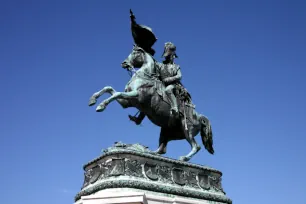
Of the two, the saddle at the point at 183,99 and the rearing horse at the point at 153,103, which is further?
the saddle at the point at 183,99

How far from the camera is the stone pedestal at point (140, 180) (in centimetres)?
1184

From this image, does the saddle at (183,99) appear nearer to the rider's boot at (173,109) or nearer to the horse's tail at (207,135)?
the rider's boot at (173,109)

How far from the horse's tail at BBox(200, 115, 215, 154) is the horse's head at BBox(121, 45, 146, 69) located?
2957 millimetres

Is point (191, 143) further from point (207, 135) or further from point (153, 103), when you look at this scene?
point (153, 103)

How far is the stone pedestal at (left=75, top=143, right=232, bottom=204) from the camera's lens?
11844 millimetres

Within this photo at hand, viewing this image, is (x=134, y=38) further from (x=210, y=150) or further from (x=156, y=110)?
(x=210, y=150)

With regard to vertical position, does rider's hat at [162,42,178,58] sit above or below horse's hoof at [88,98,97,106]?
above

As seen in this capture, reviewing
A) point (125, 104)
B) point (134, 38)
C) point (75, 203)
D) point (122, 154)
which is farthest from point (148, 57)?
point (75, 203)

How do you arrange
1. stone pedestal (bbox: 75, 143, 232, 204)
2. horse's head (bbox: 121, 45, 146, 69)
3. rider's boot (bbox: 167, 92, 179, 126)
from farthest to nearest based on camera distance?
horse's head (bbox: 121, 45, 146, 69) < rider's boot (bbox: 167, 92, 179, 126) < stone pedestal (bbox: 75, 143, 232, 204)

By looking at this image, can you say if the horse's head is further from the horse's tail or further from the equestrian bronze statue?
the horse's tail

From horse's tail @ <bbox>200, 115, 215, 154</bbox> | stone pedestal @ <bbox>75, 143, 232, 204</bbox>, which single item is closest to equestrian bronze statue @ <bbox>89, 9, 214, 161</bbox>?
horse's tail @ <bbox>200, 115, 215, 154</bbox>

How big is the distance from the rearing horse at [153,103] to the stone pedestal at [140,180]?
1052mm

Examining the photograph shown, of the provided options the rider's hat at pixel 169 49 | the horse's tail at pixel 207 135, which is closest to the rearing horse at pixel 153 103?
the horse's tail at pixel 207 135

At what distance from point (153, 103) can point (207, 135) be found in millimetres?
2793
